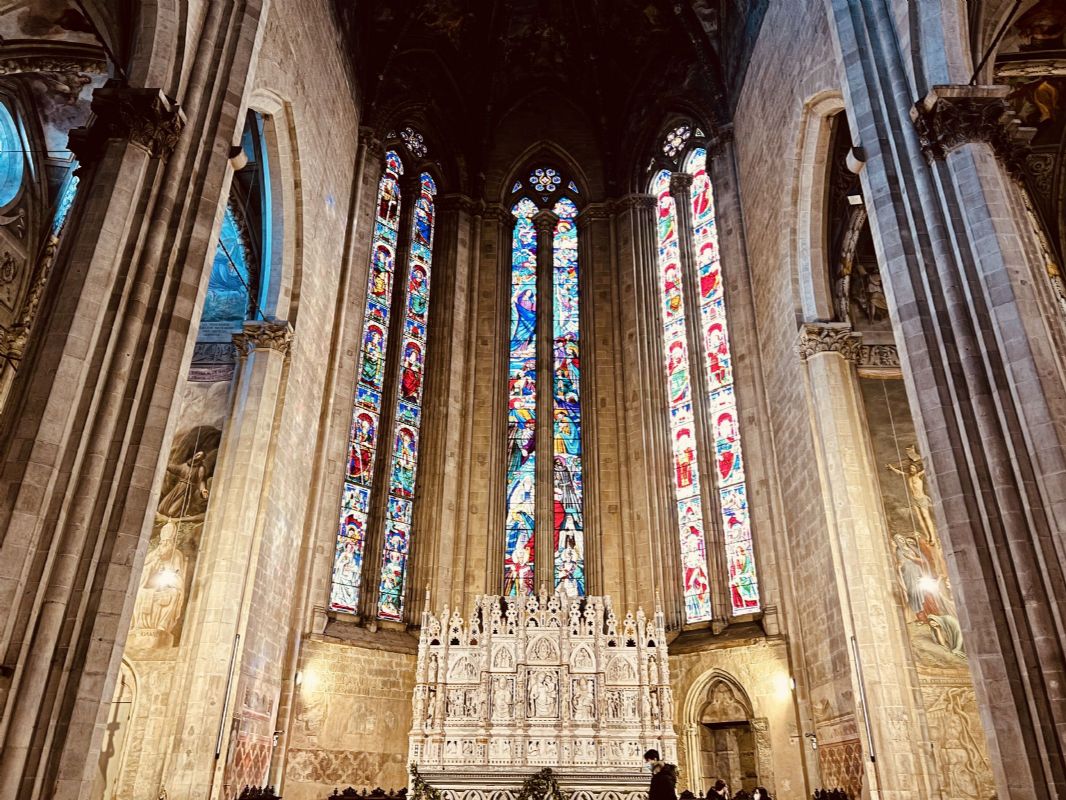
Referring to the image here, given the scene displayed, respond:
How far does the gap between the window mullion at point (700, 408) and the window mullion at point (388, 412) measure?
22.2ft

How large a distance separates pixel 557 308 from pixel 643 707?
11.5 metres

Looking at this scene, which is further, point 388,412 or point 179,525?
point 388,412

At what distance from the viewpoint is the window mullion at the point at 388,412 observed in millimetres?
16672

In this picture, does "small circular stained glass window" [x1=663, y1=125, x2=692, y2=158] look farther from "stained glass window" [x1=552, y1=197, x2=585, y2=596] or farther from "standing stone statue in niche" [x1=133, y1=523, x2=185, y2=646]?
"standing stone statue in niche" [x1=133, y1=523, x2=185, y2=646]

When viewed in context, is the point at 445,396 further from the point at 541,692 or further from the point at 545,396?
the point at 541,692

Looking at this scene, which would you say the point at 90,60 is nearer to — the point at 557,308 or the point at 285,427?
the point at 285,427

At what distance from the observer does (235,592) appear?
12.2 metres

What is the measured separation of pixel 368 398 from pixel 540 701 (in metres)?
8.26

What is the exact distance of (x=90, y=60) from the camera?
1290cm

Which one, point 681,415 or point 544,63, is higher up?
point 544,63

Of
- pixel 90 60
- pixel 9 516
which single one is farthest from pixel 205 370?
pixel 9 516

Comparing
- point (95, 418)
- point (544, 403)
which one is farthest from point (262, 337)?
point (544, 403)

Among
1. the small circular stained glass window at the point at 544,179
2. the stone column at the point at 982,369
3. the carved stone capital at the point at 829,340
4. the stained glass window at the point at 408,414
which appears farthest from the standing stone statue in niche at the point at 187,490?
the small circular stained glass window at the point at 544,179

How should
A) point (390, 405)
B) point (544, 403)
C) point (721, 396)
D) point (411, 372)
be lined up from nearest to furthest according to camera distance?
point (721, 396)
point (390, 405)
point (411, 372)
point (544, 403)
